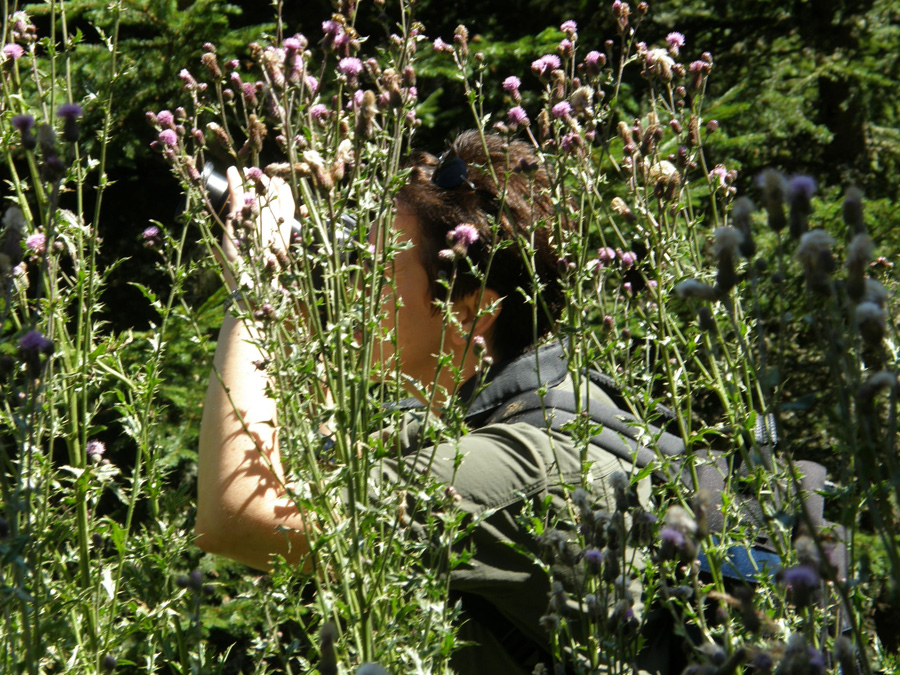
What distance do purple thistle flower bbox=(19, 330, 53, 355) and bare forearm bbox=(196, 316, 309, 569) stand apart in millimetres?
507

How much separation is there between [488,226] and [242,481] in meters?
0.70

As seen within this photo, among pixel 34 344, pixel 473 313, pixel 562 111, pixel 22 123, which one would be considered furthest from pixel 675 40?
pixel 34 344

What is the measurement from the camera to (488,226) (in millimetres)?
1844

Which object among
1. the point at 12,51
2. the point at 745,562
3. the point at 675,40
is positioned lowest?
the point at 745,562

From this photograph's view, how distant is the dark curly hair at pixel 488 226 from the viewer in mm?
1889

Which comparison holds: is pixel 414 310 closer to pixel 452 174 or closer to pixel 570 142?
pixel 452 174

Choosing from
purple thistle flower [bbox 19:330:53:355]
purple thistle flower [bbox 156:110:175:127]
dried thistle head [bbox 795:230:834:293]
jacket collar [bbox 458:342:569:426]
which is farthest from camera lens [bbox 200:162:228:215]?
dried thistle head [bbox 795:230:834:293]

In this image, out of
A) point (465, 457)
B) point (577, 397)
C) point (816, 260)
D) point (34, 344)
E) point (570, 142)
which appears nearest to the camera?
point (816, 260)

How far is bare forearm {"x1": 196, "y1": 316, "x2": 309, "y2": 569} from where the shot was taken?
1475mm

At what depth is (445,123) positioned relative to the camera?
3877mm

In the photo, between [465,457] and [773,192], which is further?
[465,457]

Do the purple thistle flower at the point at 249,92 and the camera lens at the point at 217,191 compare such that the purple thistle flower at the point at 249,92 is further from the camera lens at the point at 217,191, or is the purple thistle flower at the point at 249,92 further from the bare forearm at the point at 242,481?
the bare forearm at the point at 242,481

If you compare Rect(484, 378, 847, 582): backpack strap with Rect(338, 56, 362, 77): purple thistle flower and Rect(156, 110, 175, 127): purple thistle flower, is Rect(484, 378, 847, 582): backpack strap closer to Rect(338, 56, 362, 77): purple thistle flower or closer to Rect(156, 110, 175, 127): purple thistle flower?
Rect(338, 56, 362, 77): purple thistle flower

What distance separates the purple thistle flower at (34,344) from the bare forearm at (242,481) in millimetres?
507
